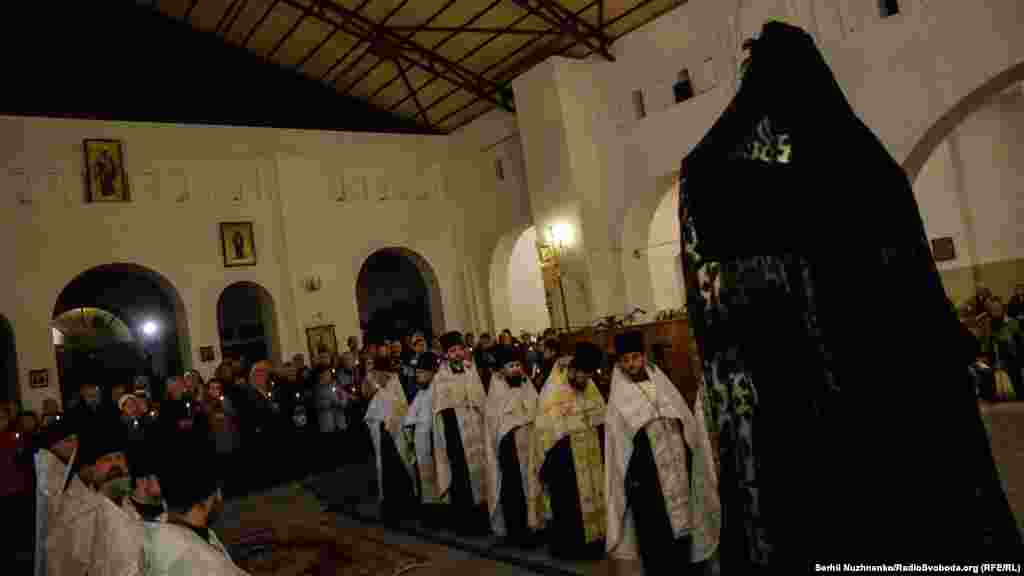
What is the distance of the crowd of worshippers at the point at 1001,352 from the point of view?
8328 millimetres

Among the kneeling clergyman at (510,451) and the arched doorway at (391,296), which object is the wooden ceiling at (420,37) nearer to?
the arched doorway at (391,296)

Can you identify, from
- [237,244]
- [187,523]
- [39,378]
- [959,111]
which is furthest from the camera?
[237,244]

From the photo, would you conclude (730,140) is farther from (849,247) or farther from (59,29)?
(59,29)

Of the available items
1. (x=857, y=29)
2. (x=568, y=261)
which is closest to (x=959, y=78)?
(x=857, y=29)

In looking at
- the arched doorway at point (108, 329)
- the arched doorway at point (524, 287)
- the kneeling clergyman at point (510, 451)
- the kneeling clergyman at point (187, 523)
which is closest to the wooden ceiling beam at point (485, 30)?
the arched doorway at point (524, 287)

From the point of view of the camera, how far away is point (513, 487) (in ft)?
19.6

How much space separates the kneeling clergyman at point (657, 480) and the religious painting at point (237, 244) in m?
11.8

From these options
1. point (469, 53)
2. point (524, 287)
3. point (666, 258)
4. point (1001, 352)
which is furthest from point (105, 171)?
point (1001, 352)

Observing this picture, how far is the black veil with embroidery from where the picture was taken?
A: 174cm

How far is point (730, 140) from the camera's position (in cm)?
184

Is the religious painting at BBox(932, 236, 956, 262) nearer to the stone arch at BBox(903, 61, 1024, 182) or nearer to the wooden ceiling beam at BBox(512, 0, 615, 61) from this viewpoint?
the stone arch at BBox(903, 61, 1024, 182)

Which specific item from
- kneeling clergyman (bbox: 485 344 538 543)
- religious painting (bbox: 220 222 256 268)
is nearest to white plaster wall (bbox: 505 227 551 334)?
religious painting (bbox: 220 222 256 268)

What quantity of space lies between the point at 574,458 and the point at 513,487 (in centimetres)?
88

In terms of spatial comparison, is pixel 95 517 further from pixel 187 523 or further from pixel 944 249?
pixel 944 249
